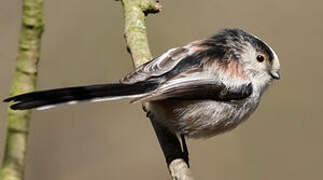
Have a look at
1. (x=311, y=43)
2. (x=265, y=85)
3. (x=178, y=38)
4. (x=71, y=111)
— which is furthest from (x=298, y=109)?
(x=71, y=111)

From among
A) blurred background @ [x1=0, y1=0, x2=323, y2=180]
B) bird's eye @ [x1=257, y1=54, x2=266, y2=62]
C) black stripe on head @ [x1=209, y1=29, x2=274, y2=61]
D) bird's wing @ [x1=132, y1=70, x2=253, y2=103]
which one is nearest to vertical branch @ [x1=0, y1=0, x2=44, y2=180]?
bird's wing @ [x1=132, y1=70, x2=253, y2=103]

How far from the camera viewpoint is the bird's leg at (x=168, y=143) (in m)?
2.69

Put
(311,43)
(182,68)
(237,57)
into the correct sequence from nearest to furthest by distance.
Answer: (182,68)
(237,57)
(311,43)

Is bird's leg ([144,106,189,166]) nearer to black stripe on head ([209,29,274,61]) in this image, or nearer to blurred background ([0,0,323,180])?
black stripe on head ([209,29,274,61])

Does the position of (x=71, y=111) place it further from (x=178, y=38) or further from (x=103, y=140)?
(x=178, y=38)

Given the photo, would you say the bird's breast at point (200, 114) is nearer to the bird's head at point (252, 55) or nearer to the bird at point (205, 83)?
the bird at point (205, 83)

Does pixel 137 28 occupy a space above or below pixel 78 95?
above

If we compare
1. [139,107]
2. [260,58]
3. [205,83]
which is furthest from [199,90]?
[139,107]

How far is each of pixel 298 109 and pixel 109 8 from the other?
1.42 meters

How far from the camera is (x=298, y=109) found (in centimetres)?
414

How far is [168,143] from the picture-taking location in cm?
284

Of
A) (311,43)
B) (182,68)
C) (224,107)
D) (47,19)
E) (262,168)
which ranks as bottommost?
(262,168)

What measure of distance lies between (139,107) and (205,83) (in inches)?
55.8

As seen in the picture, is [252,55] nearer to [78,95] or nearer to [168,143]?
[168,143]
